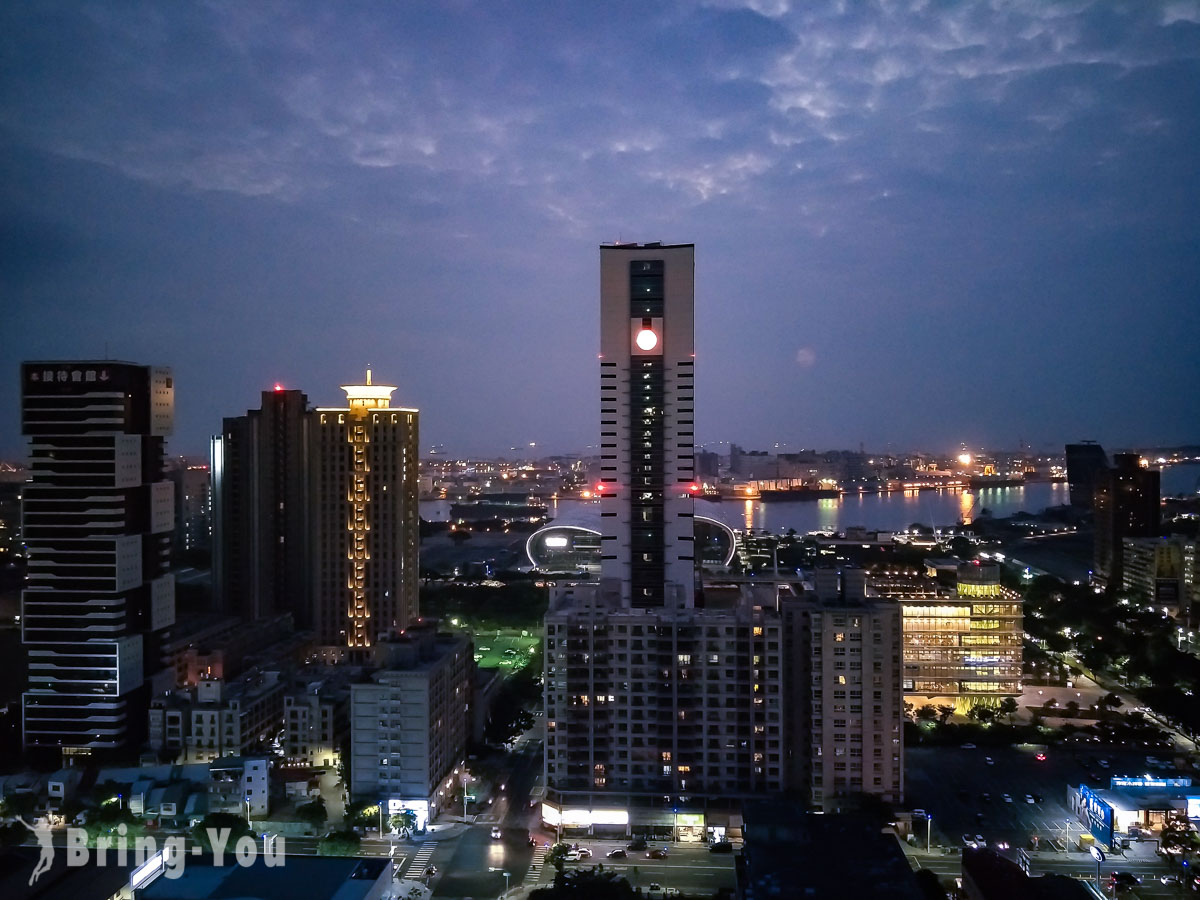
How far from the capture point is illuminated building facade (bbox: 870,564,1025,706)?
34.2 ft

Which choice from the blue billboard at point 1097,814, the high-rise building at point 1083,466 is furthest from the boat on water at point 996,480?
the blue billboard at point 1097,814

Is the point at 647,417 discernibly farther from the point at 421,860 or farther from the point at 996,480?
the point at 996,480

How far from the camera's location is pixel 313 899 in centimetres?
511

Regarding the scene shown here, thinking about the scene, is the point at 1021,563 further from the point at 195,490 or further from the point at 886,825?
the point at 195,490

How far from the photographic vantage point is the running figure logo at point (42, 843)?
5285 millimetres

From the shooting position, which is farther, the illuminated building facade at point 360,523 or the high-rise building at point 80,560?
the illuminated building facade at point 360,523

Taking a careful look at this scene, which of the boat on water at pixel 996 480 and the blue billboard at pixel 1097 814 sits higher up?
the boat on water at pixel 996 480

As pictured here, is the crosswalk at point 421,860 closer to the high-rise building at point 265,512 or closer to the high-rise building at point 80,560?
the high-rise building at point 80,560

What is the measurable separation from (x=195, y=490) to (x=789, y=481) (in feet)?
85.9

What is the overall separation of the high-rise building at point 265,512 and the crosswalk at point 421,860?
643 cm

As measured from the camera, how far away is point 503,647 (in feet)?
42.4
